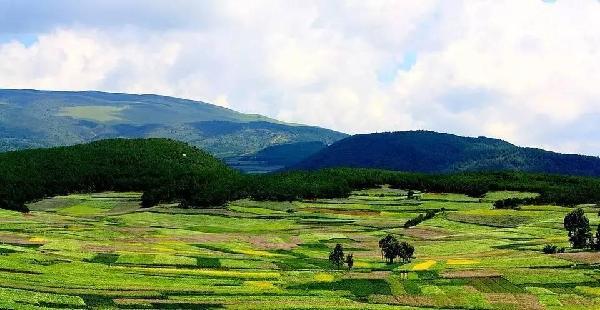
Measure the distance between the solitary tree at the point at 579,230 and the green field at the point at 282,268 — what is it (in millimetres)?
4164

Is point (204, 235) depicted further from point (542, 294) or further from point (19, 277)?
point (542, 294)

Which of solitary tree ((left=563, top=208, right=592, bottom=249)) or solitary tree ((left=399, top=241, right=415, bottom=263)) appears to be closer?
solitary tree ((left=399, top=241, right=415, bottom=263))

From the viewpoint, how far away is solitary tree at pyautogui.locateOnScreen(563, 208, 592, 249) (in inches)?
5226

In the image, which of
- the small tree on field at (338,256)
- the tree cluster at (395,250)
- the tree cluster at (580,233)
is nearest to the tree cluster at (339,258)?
the small tree on field at (338,256)

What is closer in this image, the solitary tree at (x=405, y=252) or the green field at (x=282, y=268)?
the green field at (x=282, y=268)

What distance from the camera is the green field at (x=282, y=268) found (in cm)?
8238

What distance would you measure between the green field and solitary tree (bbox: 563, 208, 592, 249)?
4164 millimetres

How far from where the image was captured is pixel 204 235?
539 feet

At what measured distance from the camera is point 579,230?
135 meters

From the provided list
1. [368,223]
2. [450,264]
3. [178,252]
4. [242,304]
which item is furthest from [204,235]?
[242,304]

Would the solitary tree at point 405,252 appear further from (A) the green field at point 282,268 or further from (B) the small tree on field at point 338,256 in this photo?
(B) the small tree on field at point 338,256

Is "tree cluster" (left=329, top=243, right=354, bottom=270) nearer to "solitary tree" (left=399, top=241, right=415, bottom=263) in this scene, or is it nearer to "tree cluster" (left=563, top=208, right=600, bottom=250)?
"solitary tree" (left=399, top=241, right=415, bottom=263)

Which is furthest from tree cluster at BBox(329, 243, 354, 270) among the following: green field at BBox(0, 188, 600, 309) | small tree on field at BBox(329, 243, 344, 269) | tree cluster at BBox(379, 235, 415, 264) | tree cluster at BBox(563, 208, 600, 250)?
tree cluster at BBox(563, 208, 600, 250)

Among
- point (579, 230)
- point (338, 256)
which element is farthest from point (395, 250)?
point (579, 230)
